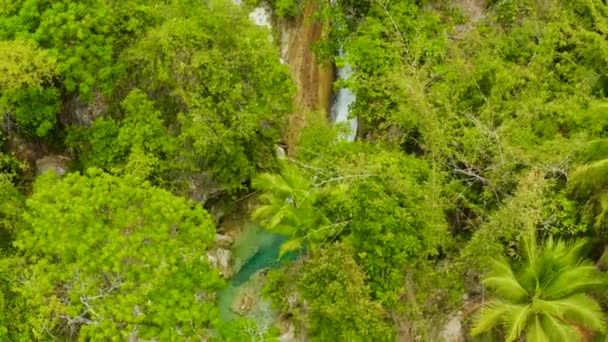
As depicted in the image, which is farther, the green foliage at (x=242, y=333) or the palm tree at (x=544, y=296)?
the green foliage at (x=242, y=333)

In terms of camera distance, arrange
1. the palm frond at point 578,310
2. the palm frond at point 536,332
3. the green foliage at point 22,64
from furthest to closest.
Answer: the green foliage at point 22,64 < the palm frond at point 536,332 < the palm frond at point 578,310

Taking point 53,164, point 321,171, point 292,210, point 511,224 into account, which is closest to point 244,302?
point 292,210

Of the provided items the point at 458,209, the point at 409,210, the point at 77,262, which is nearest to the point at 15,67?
the point at 77,262

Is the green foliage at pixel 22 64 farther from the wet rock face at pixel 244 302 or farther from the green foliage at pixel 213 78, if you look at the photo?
the wet rock face at pixel 244 302

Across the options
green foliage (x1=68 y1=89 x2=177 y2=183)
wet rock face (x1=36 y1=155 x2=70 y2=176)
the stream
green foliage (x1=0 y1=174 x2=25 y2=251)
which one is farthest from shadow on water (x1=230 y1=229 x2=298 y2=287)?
wet rock face (x1=36 y1=155 x2=70 y2=176)

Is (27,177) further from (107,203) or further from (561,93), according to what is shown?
(561,93)

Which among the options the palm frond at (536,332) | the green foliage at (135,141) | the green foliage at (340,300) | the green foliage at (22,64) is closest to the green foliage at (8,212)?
the green foliage at (135,141)

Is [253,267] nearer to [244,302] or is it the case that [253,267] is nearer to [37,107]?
[244,302]
